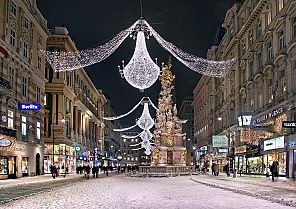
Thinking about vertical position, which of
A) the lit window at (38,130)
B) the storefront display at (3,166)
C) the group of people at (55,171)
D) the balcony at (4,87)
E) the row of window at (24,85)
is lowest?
the group of people at (55,171)

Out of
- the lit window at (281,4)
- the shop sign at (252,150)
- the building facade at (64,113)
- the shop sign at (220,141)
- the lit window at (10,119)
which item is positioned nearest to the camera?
the lit window at (281,4)

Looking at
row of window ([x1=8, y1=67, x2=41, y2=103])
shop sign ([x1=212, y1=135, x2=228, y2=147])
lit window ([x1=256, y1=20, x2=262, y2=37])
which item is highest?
lit window ([x1=256, y1=20, x2=262, y2=37])

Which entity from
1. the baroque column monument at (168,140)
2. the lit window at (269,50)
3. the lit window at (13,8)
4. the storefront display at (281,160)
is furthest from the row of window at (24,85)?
the storefront display at (281,160)

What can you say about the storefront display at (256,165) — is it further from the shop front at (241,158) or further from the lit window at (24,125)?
the lit window at (24,125)

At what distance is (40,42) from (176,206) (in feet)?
167

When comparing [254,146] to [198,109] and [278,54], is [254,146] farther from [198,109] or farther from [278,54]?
[198,109]

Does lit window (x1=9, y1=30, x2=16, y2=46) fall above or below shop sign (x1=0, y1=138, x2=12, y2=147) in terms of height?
above

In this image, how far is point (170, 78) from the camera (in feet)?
221

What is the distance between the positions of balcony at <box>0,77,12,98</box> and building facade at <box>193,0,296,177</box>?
23.5 meters

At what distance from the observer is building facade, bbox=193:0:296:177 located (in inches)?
1795

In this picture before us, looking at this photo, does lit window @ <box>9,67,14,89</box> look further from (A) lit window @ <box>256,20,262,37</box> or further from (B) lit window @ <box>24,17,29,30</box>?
(A) lit window @ <box>256,20,262,37</box>

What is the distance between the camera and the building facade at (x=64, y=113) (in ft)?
257

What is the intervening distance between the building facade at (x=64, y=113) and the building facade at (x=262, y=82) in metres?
25.4

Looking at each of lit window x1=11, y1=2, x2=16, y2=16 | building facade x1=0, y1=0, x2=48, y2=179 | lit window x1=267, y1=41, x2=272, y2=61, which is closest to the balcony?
building facade x1=0, y1=0, x2=48, y2=179
